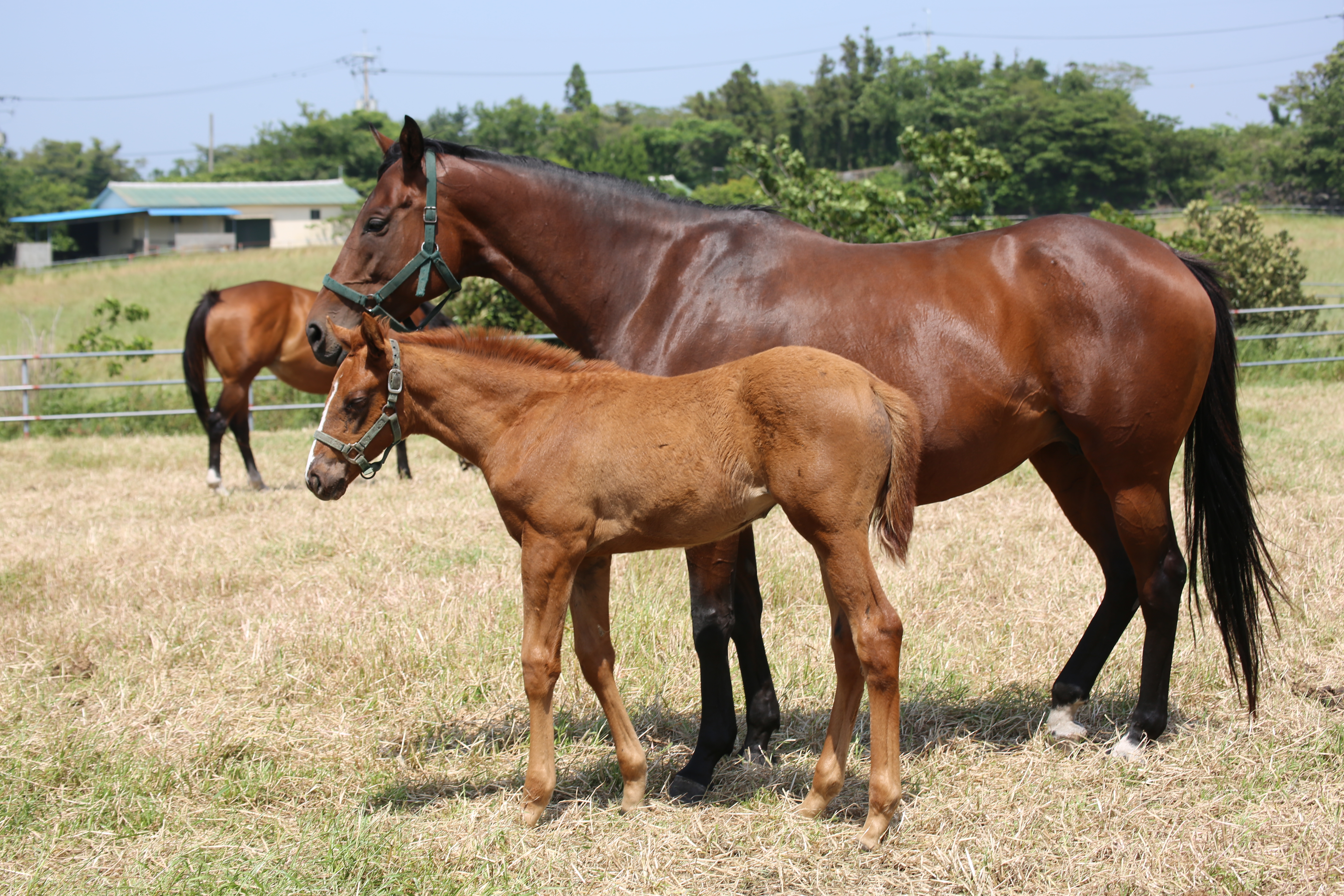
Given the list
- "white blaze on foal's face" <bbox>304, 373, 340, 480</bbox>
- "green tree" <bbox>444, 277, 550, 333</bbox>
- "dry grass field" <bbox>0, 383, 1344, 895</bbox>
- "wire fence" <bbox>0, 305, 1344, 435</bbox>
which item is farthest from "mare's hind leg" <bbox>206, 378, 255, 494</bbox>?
"white blaze on foal's face" <bbox>304, 373, 340, 480</bbox>

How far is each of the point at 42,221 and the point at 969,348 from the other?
56789mm

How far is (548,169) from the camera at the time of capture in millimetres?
3844

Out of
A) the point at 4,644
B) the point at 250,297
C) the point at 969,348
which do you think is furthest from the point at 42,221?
the point at 969,348

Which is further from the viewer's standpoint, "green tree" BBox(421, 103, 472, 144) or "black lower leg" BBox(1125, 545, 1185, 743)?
"green tree" BBox(421, 103, 472, 144)

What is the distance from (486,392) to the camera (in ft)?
10.6

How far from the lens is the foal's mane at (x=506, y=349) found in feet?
10.8

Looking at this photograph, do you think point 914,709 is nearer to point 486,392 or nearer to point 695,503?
point 695,503

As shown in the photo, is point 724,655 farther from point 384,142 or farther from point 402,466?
point 402,466

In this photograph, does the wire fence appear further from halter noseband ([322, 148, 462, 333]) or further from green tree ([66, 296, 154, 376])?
halter noseband ([322, 148, 462, 333])

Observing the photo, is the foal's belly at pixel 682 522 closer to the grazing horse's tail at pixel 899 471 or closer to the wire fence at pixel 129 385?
the grazing horse's tail at pixel 899 471

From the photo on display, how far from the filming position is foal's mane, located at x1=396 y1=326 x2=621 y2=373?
330cm

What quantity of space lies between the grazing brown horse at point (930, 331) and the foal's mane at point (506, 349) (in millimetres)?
320

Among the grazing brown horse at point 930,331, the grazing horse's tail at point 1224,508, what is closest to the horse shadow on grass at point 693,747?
the grazing brown horse at point 930,331

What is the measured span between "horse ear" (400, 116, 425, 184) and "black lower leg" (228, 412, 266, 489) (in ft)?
20.0
